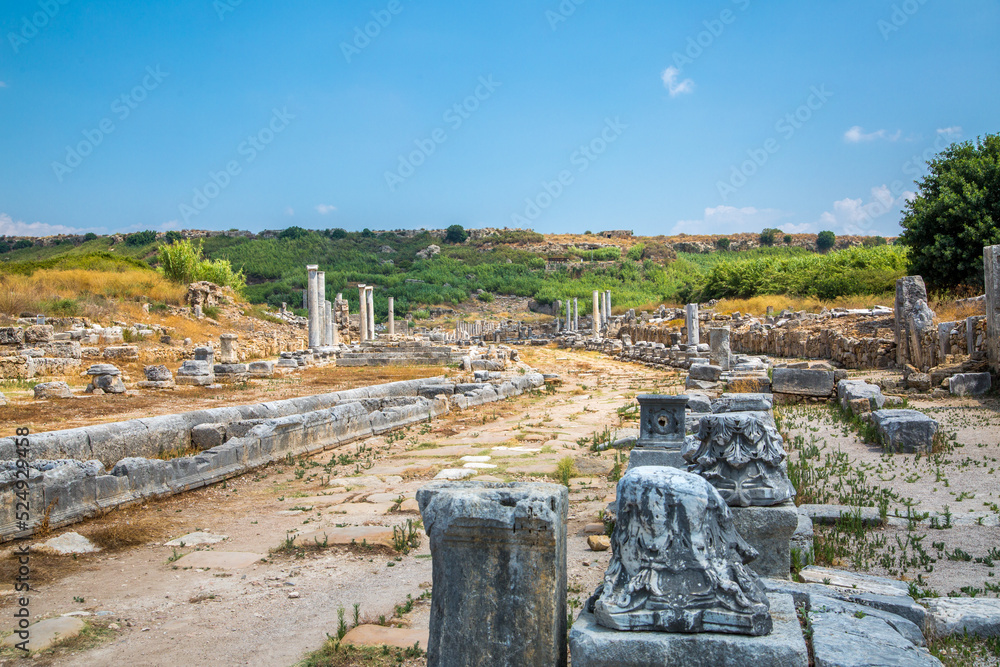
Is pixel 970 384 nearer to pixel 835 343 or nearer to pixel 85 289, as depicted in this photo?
pixel 835 343

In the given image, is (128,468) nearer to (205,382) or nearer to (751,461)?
(751,461)

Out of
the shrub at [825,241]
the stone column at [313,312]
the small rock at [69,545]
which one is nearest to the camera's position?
the small rock at [69,545]

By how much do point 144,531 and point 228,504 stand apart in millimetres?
1167

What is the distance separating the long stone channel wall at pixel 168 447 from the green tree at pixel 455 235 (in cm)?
10049

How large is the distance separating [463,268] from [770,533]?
8362cm

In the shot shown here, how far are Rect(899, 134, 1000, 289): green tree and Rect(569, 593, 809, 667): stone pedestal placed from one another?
2138 cm

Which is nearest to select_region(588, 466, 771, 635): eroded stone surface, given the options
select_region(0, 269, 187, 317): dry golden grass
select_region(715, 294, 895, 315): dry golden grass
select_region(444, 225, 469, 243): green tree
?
select_region(715, 294, 895, 315): dry golden grass

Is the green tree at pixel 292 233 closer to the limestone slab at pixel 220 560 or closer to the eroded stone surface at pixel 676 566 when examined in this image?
the limestone slab at pixel 220 560

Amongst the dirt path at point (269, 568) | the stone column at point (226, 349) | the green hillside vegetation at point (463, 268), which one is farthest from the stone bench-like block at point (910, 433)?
the green hillside vegetation at point (463, 268)

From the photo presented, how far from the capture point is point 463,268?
8681cm

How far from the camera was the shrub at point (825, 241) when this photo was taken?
333 ft

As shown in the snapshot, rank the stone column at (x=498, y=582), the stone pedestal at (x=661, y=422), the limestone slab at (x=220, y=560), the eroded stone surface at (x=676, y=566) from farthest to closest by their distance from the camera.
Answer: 1. the stone pedestal at (x=661, y=422)
2. the limestone slab at (x=220, y=560)
3. the stone column at (x=498, y=582)
4. the eroded stone surface at (x=676, y=566)

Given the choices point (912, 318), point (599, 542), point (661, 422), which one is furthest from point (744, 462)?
point (912, 318)

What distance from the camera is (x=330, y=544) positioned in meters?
5.32
